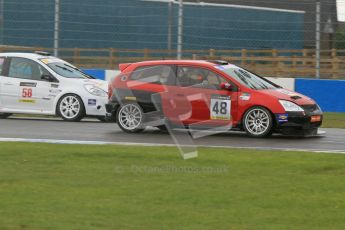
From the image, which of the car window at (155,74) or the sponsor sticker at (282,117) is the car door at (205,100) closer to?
the car window at (155,74)

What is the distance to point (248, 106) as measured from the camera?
13523 mm

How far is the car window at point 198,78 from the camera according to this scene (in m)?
13.8

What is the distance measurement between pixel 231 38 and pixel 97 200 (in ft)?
43.0

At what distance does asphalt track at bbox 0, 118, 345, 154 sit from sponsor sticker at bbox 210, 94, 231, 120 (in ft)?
1.27

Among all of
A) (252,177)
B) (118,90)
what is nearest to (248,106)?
(118,90)

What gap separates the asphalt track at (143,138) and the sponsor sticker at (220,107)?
39 centimetres

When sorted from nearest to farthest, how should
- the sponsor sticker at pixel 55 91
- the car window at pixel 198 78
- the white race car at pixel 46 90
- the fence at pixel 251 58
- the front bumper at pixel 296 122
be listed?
the front bumper at pixel 296 122 < the car window at pixel 198 78 < the white race car at pixel 46 90 < the sponsor sticker at pixel 55 91 < the fence at pixel 251 58

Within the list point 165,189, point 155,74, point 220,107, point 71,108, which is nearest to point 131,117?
Answer: point 155,74

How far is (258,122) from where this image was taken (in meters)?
13.5

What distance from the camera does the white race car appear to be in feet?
53.8

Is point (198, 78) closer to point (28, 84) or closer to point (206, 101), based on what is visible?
point (206, 101)

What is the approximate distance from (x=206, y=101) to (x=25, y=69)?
4975 millimetres

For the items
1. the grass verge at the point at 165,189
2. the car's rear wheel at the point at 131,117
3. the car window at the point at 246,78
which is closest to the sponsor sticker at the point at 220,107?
the car window at the point at 246,78

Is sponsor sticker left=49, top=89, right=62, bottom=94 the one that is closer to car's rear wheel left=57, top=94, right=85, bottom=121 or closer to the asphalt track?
car's rear wheel left=57, top=94, right=85, bottom=121
